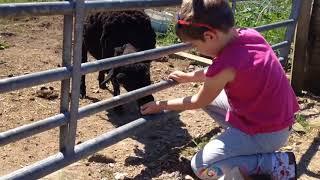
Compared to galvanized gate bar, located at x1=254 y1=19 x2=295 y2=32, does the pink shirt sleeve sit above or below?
above

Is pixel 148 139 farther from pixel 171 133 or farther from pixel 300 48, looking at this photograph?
pixel 300 48

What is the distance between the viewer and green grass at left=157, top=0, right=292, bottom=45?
880 centimetres

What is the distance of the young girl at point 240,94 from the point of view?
323cm

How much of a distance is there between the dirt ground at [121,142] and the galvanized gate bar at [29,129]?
954 mm

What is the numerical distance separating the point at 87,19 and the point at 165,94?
1327 mm

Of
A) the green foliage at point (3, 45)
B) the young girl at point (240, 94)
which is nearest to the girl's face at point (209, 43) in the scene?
the young girl at point (240, 94)

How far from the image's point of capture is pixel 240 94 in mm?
3432

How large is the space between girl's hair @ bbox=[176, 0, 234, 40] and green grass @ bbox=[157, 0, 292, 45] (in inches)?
216

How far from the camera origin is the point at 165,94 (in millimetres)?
→ 6508

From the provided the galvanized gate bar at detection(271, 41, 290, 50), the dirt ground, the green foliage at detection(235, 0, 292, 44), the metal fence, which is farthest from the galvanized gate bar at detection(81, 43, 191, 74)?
the green foliage at detection(235, 0, 292, 44)

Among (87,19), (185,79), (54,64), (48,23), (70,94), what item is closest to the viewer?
(70,94)

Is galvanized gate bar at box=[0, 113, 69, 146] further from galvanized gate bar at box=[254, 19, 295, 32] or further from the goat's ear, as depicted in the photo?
galvanized gate bar at box=[254, 19, 295, 32]

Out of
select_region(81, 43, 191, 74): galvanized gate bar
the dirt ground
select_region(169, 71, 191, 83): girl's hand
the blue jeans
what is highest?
select_region(81, 43, 191, 74): galvanized gate bar

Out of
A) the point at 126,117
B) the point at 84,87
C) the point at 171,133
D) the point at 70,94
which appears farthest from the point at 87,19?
the point at 70,94
